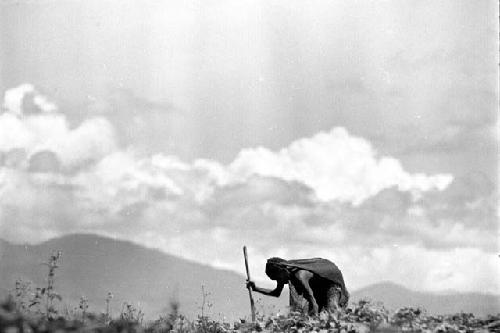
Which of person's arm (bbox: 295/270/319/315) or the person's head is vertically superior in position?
the person's head

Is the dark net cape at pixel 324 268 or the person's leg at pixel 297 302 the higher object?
the dark net cape at pixel 324 268

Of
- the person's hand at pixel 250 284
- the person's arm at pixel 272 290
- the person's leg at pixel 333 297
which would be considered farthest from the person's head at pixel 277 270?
the person's leg at pixel 333 297

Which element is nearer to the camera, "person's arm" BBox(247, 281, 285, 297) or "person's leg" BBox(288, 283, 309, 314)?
"person's leg" BBox(288, 283, 309, 314)

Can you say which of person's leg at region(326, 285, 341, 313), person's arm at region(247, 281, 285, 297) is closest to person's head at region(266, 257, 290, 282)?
person's arm at region(247, 281, 285, 297)

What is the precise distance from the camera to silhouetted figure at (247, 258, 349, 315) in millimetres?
13469

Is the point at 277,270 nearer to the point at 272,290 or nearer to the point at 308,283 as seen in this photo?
the point at 272,290

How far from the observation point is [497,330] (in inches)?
440

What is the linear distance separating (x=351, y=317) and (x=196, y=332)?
2.77 meters

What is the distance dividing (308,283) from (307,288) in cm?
19

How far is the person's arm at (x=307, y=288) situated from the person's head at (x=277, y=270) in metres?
0.26

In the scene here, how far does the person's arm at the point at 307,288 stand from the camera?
13227mm

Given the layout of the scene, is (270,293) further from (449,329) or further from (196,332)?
(449,329)

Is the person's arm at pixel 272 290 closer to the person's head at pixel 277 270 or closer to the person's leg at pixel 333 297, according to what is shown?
the person's head at pixel 277 270

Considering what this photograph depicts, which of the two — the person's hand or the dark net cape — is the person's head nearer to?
the dark net cape
